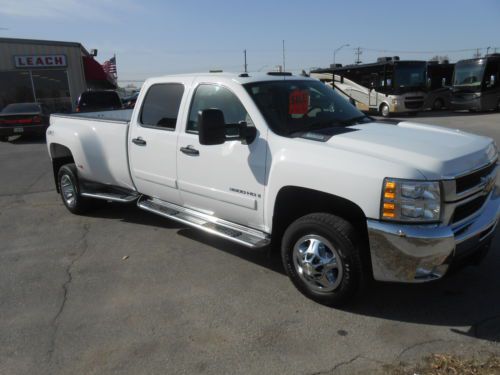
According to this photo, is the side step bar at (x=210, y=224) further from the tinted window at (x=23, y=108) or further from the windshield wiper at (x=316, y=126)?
the tinted window at (x=23, y=108)

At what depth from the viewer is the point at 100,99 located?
17359mm

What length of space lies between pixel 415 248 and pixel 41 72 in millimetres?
27126

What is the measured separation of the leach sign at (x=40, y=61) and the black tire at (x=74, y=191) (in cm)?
2152

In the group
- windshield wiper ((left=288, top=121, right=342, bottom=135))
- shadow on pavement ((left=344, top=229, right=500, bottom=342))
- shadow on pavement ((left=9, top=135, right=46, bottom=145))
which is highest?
windshield wiper ((left=288, top=121, right=342, bottom=135))

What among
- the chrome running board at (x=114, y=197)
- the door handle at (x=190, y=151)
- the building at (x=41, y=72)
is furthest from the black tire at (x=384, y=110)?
the door handle at (x=190, y=151)

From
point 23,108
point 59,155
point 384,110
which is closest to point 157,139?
point 59,155

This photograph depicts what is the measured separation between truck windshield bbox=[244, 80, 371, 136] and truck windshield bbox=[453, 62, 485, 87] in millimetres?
22193

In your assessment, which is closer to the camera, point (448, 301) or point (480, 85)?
point (448, 301)

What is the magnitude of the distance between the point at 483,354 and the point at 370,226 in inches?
43.7

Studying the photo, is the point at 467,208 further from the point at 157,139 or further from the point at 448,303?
the point at 157,139

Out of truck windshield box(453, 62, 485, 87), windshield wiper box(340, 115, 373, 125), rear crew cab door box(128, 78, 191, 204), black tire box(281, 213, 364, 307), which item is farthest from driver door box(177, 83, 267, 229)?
truck windshield box(453, 62, 485, 87)

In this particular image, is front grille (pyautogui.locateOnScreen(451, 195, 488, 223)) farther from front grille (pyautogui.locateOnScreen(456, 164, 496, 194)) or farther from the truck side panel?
the truck side panel

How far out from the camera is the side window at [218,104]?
413 centimetres

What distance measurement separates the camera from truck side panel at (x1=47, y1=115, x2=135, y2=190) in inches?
215
